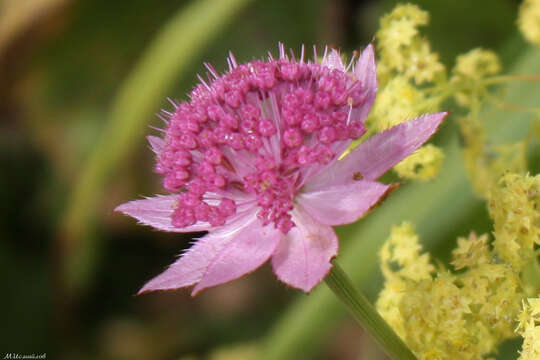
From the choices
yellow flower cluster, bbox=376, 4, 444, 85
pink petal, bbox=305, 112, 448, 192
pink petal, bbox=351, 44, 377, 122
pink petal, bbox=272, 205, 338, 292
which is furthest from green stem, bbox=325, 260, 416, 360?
yellow flower cluster, bbox=376, 4, 444, 85

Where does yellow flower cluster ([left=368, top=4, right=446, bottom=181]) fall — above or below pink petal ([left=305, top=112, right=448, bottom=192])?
above

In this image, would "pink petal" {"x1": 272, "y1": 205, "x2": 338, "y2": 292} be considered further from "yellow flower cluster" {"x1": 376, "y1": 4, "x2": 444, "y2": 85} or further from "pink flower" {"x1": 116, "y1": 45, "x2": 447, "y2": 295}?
"yellow flower cluster" {"x1": 376, "y1": 4, "x2": 444, "y2": 85}

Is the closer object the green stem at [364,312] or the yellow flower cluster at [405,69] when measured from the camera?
the green stem at [364,312]

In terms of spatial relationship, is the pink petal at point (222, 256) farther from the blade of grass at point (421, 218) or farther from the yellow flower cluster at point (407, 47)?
the blade of grass at point (421, 218)

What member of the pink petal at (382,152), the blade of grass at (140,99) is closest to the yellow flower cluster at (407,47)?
the pink petal at (382,152)

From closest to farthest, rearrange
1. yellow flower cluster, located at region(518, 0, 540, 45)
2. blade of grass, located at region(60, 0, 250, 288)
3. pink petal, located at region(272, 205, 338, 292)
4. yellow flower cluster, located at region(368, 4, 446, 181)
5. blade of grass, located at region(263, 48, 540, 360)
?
1. pink petal, located at region(272, 205, 338, 292)
2. yellow flower cluster, located at region(368, 4, 446, 181)
3. yellow flower cluster, located at region(518, 0, 540, 45)
4. blade of grass, located at region(263, 48, 540, 360)
5. blade of grass, located at region(60, 0, 250, 288)

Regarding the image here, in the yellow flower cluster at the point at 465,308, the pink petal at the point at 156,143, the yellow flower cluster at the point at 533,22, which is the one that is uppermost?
the pink petal at the point at 156,143

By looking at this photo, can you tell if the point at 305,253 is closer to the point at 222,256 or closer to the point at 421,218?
the point at 222,256
